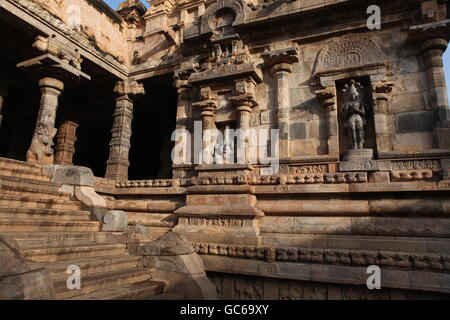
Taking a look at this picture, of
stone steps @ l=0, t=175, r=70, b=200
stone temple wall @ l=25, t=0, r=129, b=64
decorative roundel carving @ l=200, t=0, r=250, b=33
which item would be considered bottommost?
stone steps @ l=0, t=175, r=70, b=200

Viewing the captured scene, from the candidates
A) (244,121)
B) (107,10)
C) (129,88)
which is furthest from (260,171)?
(107,10)

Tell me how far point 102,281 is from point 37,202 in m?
2.86

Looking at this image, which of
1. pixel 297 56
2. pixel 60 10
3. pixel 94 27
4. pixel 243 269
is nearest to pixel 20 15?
pixel 60 10

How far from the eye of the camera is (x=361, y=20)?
7078 mm

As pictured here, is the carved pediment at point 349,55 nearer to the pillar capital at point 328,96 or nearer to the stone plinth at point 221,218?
the pillar capital at point 328,96

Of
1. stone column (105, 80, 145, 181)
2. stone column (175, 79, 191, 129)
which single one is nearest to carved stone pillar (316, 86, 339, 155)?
stone column (175, 79, 191, 129)

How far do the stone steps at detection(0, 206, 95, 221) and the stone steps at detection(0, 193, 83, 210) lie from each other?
41 centimetres

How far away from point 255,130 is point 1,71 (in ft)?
32.6

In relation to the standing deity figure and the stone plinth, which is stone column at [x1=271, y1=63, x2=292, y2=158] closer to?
the standing deity figure

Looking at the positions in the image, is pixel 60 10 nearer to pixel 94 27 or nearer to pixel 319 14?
pixel 94 27

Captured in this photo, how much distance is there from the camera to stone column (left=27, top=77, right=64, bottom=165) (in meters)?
7.94

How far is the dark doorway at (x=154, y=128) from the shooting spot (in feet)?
37.9

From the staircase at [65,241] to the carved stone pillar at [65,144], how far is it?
5.80 m

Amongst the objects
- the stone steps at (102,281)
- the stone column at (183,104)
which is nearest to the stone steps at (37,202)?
the stone steps at (102,281)
